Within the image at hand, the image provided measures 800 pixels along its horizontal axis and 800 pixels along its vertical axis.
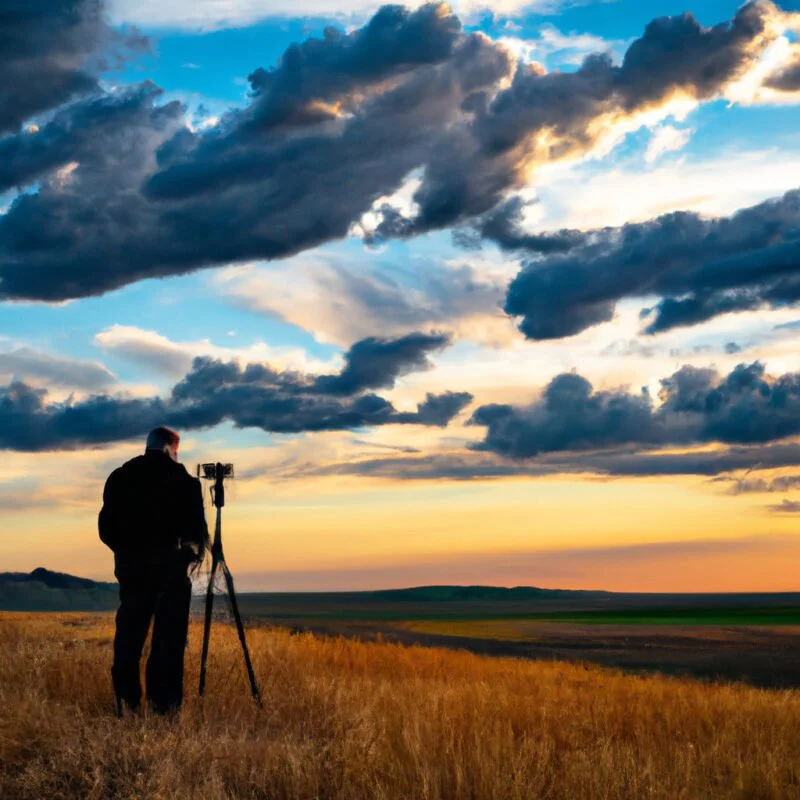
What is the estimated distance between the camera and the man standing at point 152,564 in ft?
28.1

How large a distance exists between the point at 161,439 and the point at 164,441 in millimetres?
34

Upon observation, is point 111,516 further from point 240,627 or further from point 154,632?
point 240,627

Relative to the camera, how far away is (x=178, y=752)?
22.3 ft

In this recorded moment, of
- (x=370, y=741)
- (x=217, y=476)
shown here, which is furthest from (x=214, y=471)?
(x=370, y=741)

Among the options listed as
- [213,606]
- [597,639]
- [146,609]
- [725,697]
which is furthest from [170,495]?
[597,639]

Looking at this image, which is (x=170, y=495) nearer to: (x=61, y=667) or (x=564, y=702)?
(x=61, y=667)

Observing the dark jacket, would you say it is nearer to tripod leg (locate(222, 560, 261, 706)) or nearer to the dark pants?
the dark pants

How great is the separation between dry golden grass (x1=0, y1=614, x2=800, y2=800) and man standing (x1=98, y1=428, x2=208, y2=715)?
1.29 ft

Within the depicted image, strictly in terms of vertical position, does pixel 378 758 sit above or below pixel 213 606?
below

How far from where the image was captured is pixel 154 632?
8.69 metres

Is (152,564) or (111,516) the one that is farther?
(111,516)

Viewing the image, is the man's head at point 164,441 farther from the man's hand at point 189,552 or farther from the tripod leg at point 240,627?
the tripod leg at point 240,627

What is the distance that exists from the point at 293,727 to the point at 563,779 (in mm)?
2822

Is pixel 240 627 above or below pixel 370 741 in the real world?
above
